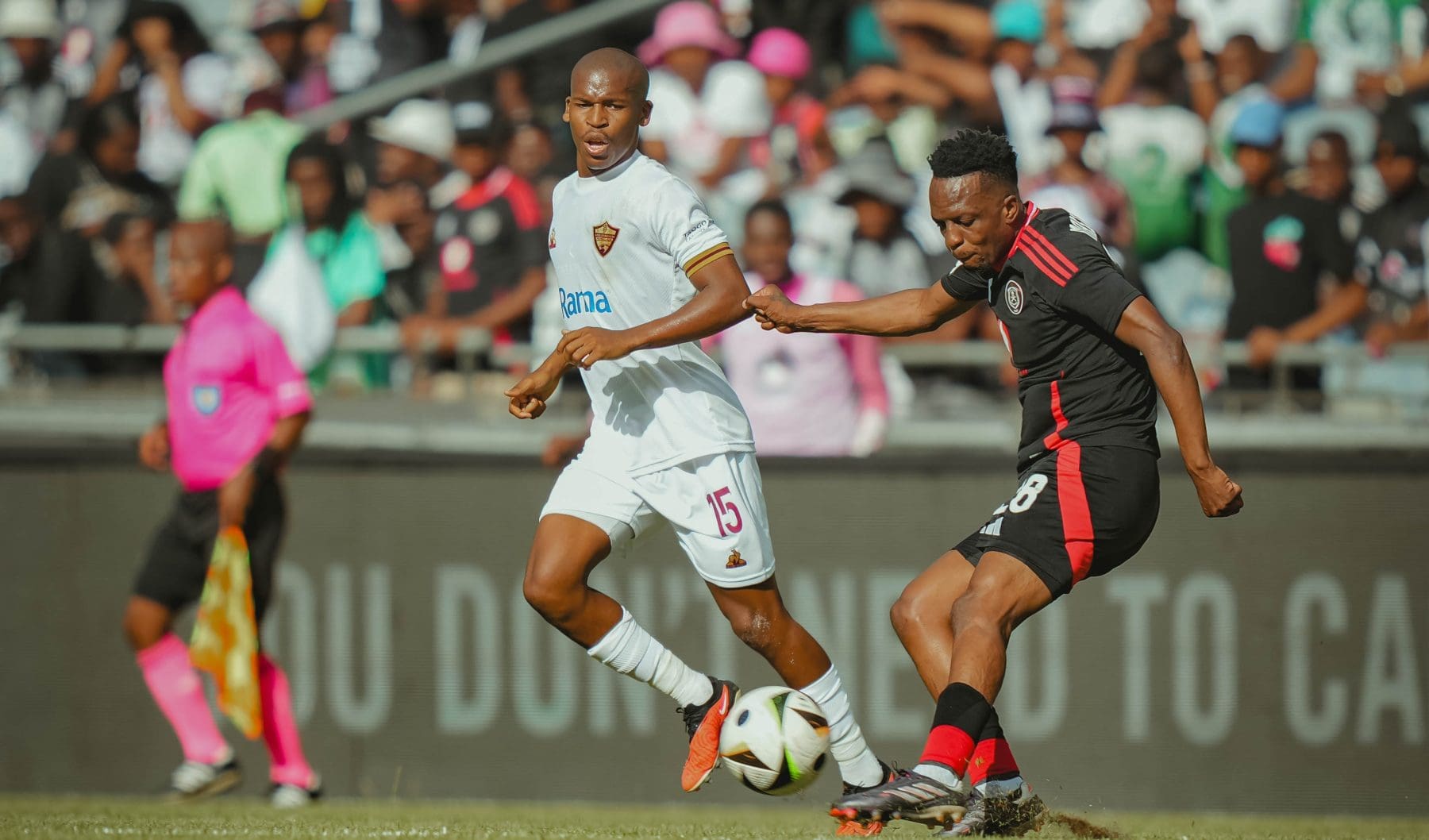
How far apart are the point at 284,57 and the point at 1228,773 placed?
7.56 meters

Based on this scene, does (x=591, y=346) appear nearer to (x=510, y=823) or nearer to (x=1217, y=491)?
(x=1217, y=491)

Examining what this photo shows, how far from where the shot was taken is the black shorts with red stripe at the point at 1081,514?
6.03m

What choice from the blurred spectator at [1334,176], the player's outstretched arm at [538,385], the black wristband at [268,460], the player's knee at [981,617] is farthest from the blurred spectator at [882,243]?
the player's knee at [981,617]

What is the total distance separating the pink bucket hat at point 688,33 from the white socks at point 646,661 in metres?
5.94

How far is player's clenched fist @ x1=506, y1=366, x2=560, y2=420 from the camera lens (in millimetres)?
6129

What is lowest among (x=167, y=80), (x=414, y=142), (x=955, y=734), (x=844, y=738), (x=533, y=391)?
(x=844, y=738)

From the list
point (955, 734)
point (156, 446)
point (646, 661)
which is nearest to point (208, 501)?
point (156, 446)

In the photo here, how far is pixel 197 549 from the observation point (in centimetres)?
866

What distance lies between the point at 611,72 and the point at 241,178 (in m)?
5.51

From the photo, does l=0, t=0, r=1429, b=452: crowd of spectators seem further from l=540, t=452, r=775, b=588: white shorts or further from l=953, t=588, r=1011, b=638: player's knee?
l=953, t=588, r=1011, b=638: player's knee

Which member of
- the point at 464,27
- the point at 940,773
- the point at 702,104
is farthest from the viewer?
the point at 464,27

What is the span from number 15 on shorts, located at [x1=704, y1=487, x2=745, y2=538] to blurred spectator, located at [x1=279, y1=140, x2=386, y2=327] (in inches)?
184

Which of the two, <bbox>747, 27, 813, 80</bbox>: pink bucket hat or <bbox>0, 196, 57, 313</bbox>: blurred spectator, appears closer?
<bbox>0, 196, 57, 313</bbox>: blurred spectator

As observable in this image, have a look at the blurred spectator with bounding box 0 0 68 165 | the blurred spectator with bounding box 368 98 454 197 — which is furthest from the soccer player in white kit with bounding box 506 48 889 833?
the blurred spectator with bounding box 0 0 68 165
